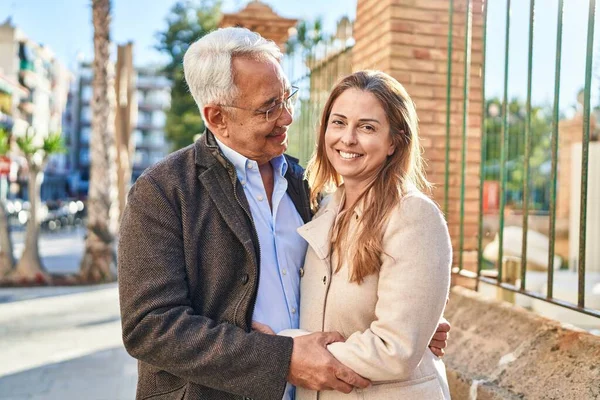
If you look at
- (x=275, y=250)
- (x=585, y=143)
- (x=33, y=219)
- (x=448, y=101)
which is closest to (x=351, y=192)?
(x=275, y=250)

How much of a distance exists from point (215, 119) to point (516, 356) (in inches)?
62.3

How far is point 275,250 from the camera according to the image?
2.25 metres

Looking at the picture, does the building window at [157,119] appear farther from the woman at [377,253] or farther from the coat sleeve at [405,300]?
the coat sleeve at [405,300]

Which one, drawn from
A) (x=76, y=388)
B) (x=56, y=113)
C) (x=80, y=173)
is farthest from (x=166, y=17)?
(x=80, y=173)

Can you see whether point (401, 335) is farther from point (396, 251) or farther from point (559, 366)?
point (559, 366)

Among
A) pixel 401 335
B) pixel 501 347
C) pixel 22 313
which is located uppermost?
A: pixel 401 335

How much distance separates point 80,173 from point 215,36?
87.9 metres

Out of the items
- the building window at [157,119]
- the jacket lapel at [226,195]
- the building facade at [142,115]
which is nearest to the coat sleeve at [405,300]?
the jacket lapel at [226,195]

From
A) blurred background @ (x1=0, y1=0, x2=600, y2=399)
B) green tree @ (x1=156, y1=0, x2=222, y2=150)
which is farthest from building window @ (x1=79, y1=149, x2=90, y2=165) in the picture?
blurred background @ (x1=0, y1=0, x2=600, y2=399)

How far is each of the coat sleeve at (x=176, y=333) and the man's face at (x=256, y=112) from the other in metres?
0.47

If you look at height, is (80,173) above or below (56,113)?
below

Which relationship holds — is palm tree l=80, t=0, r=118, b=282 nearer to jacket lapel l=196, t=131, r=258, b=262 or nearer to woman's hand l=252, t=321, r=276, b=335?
jacket lapel l=196, t=131, r=258, b=262

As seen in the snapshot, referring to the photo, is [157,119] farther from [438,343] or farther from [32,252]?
[438,343]

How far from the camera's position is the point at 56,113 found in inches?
2756
